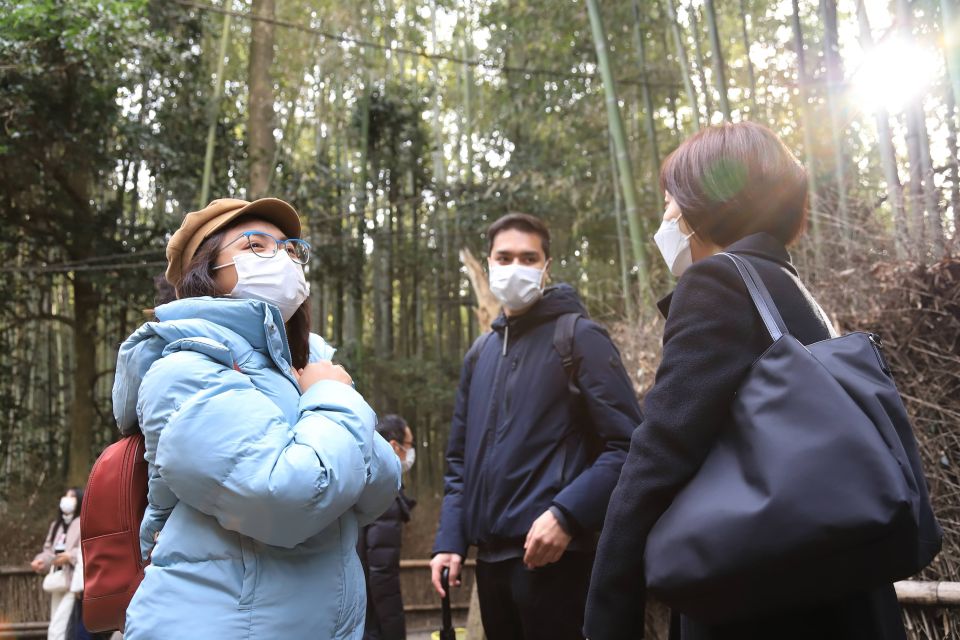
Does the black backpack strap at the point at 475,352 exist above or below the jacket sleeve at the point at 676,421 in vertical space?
above

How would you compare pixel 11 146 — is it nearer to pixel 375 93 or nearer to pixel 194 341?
pixel 375 93

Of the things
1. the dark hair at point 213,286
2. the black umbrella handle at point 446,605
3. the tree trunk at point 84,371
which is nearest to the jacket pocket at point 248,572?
the dark hair at point 213,286

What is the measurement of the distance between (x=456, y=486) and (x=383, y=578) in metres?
1.99

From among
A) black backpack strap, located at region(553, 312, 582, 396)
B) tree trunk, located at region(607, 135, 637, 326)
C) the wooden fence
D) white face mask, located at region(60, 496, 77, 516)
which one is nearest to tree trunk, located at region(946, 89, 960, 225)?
black backpack strap, located at region(553, 312, 582, 396)

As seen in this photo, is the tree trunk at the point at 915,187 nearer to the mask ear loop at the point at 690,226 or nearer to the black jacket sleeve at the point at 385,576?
the mask ear loop at the point at 690,226

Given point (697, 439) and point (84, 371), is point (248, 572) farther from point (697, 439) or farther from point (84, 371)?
point (84, 371)

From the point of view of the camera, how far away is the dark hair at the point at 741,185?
1.43 metres

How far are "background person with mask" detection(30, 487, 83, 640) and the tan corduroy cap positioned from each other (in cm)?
432

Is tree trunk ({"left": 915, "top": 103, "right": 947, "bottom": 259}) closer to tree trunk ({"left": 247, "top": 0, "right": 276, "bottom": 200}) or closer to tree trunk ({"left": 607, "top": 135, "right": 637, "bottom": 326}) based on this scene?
tree trunk ({"left": 607, "top": 135, "right": 637, "bottom": 326})

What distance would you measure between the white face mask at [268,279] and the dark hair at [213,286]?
2.1 inches

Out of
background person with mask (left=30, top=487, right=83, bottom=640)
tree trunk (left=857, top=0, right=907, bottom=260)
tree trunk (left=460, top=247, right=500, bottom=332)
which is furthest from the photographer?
tree trunk (left=460, top=247, right=500, bottom=332)

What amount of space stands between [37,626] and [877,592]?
742 centimetres

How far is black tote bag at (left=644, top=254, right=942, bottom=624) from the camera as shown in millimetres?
1034

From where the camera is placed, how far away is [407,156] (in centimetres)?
1319
